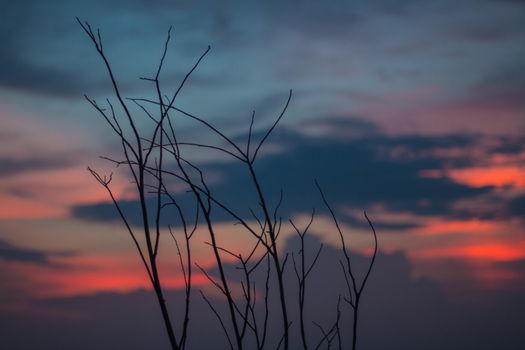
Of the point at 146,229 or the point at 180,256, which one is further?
the point at 180,256

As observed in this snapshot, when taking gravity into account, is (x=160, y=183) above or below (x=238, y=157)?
below

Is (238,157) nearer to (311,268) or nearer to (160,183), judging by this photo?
(160,183)

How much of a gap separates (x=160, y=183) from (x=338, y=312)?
3.22 ft

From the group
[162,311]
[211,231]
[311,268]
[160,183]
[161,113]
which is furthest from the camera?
[311,268]

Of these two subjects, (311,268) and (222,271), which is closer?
(222,271)

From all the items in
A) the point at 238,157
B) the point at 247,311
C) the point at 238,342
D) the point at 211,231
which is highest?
the point at 238,157

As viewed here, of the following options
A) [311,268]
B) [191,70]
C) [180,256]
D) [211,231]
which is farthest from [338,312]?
[191,70]

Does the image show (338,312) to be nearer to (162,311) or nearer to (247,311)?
(247,311)

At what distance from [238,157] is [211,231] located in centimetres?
34

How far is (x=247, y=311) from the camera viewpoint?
193cm

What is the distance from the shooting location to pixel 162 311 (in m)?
1.40

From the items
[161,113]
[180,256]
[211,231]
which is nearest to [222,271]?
[211,231]

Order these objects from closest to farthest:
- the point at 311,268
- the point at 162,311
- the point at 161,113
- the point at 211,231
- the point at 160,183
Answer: the point at 162,311 < the point at 211,231 < the point at 160,183 < the point at 161,113 < the point at 311,268

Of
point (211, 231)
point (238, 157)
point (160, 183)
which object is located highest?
point (238, 157)
